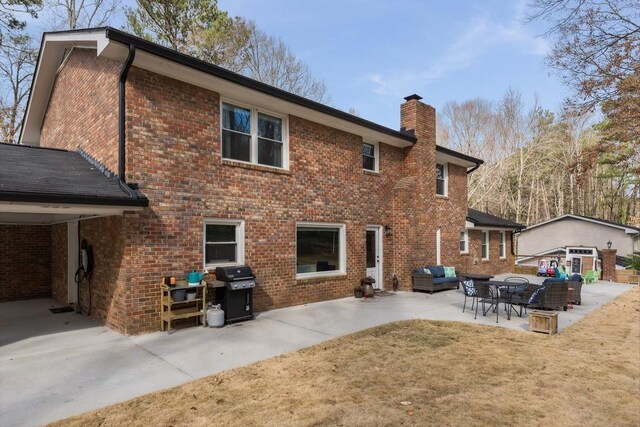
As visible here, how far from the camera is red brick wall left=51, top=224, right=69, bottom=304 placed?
10305 millimetres

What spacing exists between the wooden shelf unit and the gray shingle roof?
1.86 m

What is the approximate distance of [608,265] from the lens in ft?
57.7

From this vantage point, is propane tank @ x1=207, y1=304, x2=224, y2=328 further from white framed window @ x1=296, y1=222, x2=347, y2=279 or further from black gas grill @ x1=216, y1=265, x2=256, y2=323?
white framed window @ x1=296, y1=222, x2=347, y2=279

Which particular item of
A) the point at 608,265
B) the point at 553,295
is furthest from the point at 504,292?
the point at 608,265

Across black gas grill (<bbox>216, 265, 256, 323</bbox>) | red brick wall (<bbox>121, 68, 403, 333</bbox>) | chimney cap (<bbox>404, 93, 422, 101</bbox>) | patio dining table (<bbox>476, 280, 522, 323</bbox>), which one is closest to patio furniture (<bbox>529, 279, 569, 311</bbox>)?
patio dining table (<bbox>476, 280, 522, 323</bbox>)

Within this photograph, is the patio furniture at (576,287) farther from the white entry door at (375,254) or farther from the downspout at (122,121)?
the downspout at (122,121)

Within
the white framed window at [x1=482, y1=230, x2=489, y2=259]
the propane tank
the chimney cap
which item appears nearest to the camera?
the propane tank

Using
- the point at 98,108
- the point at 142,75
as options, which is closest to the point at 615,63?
the point at 142,75

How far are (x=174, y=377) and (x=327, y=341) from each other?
2.75m

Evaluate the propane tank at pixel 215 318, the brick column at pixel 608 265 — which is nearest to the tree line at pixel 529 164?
the brick column at pixel 608 265

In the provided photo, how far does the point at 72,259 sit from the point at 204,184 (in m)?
4.86

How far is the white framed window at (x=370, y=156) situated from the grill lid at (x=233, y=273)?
616cm

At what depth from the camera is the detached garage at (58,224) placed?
233 inches

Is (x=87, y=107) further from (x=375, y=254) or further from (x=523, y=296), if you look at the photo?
(x=523, y=296)
